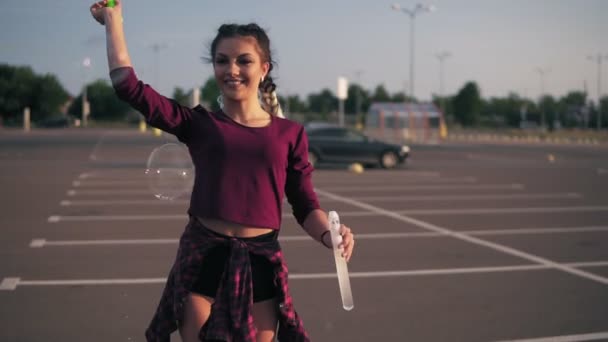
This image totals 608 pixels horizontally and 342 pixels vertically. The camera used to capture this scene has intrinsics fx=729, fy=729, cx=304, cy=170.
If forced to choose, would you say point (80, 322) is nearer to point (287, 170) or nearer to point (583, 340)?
point (287, 170)

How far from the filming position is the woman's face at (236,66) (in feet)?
8.78

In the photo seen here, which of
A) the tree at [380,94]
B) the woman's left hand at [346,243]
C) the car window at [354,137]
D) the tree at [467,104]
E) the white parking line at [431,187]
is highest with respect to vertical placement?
the tree at [380,94]

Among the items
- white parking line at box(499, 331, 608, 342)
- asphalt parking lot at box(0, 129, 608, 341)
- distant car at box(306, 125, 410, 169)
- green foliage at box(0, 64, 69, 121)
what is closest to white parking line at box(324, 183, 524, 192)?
asphalt parking lot at box(0, 129, 608, 341)

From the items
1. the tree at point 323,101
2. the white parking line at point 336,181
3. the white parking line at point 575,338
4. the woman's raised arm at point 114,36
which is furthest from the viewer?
the tree at point 323,101

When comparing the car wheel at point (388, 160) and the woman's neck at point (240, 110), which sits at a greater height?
the woman's neck at point (240, 110)

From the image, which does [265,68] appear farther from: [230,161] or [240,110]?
[230,161]

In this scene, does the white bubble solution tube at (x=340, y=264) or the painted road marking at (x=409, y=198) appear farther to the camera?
the painted road marking at (x=409, y=198)

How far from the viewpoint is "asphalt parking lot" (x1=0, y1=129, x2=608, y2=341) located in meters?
5.37

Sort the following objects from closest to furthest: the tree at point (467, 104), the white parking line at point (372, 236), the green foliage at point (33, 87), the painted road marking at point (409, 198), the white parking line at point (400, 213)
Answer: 1. the white parking line at point (372, 236)
2. the green foliage at point (33, 87)
3. the white parking line at point (400, 213)
4. the painted road marking at point (409, 198)
5. the tree at point (467, 104)

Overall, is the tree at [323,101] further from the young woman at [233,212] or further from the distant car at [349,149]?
the young woman at [233,212]

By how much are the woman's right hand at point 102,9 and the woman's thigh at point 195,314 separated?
1007 mm

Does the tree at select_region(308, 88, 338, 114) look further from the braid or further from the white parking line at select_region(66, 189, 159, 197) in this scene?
the braid

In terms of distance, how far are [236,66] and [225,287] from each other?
804mm

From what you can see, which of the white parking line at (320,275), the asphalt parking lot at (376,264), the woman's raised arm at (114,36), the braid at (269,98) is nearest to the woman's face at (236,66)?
the braid at (269,98)
